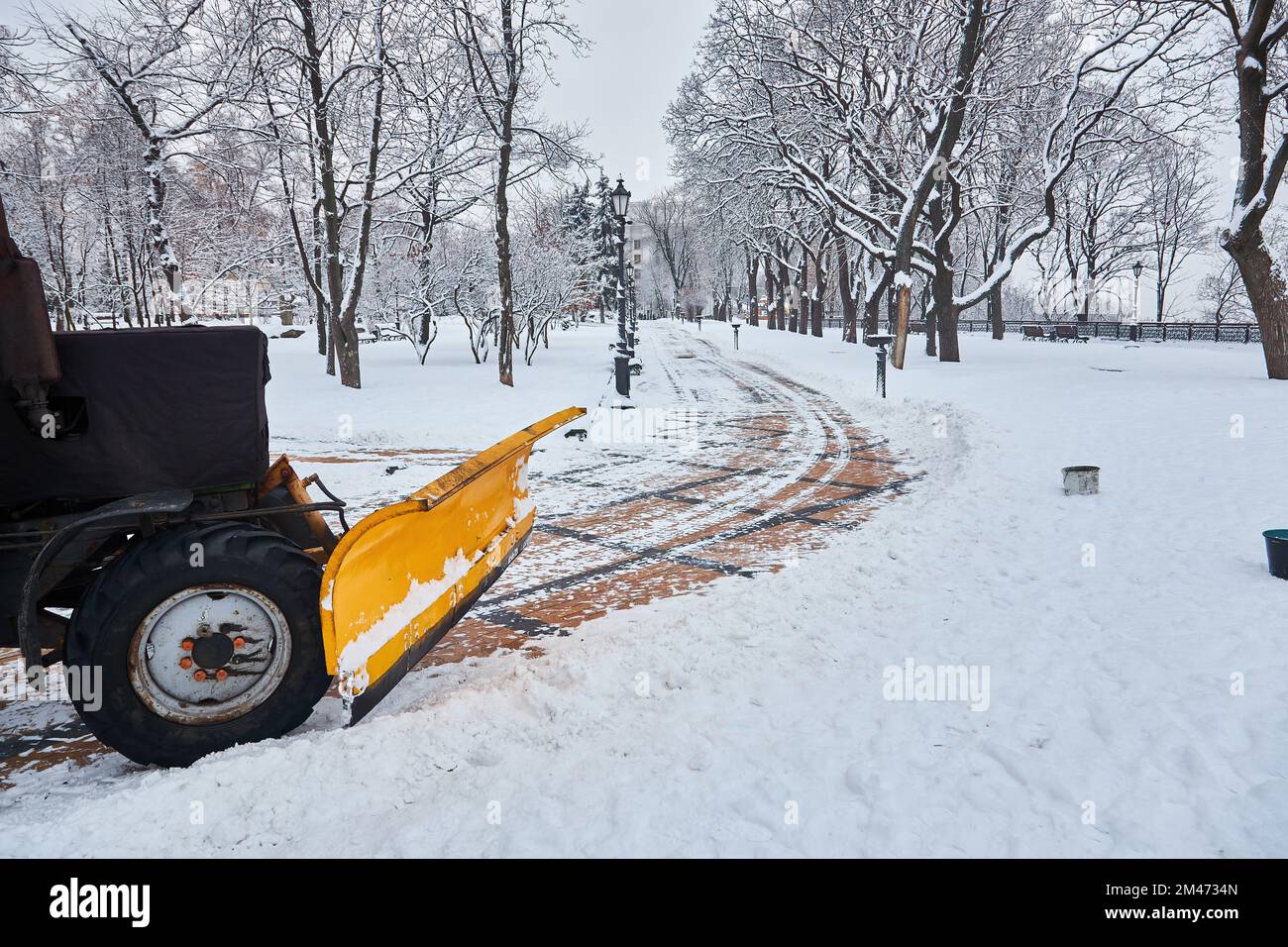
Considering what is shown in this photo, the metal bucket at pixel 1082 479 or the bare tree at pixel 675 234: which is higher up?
the bare tree at pixel 675 234

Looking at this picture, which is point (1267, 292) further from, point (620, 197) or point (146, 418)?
point (146, 418)

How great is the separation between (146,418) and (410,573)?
1.25 m

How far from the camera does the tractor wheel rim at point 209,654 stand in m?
2.89

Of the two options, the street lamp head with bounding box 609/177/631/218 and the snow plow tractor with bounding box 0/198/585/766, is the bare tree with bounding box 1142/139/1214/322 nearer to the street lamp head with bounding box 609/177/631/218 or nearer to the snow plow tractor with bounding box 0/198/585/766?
the street lamp head with bounding box 609/177/631/218

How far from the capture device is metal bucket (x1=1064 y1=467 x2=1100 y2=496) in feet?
24.7

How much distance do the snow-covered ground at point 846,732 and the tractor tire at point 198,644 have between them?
0.59ft

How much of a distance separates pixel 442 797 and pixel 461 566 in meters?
1.25

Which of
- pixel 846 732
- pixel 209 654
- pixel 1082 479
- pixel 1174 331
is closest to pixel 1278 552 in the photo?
pixel 1082 479

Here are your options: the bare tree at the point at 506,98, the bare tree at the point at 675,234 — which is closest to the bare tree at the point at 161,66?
the bare tree at the point at 506,98

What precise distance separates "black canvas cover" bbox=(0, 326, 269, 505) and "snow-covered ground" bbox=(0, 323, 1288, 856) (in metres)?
1.20

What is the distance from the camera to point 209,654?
294cm

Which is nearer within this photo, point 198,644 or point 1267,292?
point 198,644

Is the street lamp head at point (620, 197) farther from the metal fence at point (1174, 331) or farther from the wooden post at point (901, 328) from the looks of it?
the metal fence at point (1174, 331)

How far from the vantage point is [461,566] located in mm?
3854
